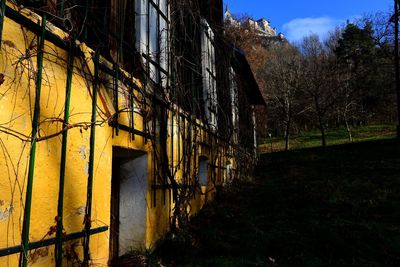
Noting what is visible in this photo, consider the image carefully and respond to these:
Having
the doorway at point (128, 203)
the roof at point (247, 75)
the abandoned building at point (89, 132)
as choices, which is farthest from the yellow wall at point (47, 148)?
the roof at point (247, 75)

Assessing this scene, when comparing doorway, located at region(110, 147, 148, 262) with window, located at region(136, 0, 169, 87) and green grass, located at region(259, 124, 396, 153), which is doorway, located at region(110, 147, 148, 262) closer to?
window, located at region(136, 0, 169, 87)

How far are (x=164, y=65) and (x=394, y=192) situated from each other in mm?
4892

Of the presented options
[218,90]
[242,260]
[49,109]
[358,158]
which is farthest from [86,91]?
[358,158]

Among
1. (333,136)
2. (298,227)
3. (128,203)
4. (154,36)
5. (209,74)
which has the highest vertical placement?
(333,136)

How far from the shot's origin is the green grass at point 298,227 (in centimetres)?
322

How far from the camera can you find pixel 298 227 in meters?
4.34

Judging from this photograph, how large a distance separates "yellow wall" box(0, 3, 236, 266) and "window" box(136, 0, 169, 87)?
118 centimetres

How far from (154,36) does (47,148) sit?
2.45 meters

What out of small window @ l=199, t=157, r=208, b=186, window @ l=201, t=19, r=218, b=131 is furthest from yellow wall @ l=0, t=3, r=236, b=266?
window @ l=201, t=19, r=218, b=131

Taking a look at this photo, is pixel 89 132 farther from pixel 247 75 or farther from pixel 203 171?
pixel 247 75

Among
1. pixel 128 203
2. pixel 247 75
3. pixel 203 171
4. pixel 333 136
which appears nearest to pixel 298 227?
pixel 203 171

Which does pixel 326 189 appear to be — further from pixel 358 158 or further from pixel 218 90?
pixel 358 158

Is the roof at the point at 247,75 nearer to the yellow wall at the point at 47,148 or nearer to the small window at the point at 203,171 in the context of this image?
the small window at the point at 203,171

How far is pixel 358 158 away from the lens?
40.0ft
